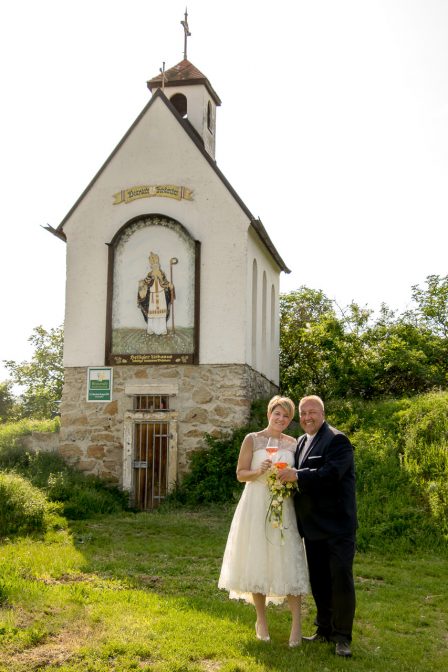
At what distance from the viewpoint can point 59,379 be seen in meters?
41.6

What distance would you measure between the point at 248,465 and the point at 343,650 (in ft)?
5.65

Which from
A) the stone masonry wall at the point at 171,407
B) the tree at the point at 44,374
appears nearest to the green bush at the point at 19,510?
the stone masonry wall at the point at 171,407

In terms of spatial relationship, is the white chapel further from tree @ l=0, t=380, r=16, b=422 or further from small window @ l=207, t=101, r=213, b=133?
tree @ l=0, t=380, r=16, b=422

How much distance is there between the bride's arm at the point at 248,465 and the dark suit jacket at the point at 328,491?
0.33 m

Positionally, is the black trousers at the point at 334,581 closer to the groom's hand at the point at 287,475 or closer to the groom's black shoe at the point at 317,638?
the groom's black shoe at the point at 317,638

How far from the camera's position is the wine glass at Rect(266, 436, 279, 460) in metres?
6.79

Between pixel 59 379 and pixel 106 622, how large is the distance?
35.3m

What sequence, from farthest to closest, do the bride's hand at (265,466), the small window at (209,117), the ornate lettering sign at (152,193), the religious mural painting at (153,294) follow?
1. the small window at (209,117)
2. the ornate lettering sign at (152,193)
3. the religious mural painting at (153,294)
4. the bride's hand at (265,466)

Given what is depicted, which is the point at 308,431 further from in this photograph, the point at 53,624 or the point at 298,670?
the point at 53,624

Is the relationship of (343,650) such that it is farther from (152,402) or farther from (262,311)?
(262,311)

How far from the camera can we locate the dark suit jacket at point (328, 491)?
6.54 meters

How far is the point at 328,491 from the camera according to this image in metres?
6.60

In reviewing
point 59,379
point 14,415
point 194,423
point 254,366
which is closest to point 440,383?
point 254,366

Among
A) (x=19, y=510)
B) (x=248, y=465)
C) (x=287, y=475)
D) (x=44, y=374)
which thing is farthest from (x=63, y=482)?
(x=44, y=374)
